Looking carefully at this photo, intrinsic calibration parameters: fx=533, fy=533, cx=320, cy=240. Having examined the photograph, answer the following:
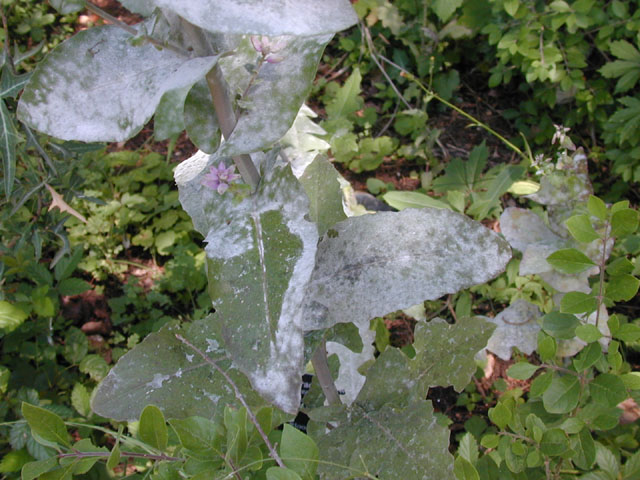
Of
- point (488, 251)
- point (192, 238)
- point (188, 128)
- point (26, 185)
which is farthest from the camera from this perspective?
point (192, 238)

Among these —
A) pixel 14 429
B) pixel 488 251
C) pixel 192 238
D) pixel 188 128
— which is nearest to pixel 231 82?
pixel 188 128

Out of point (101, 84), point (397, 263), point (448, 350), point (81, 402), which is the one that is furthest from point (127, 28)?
point (81, 402)

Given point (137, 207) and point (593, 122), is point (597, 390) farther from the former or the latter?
point (137, 207)

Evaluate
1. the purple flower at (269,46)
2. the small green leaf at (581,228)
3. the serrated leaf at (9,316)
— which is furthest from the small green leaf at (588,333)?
the serrated leaf at (9,316)

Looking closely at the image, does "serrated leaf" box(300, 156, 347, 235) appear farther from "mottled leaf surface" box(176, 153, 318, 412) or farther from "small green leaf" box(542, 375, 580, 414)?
"small green leaf" box(542, 375, 580, 414)

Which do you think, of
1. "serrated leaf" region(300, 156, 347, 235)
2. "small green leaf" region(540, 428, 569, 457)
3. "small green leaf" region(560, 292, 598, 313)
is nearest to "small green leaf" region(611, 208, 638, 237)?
"small green leaf" region(560, 292, 598, 313)
